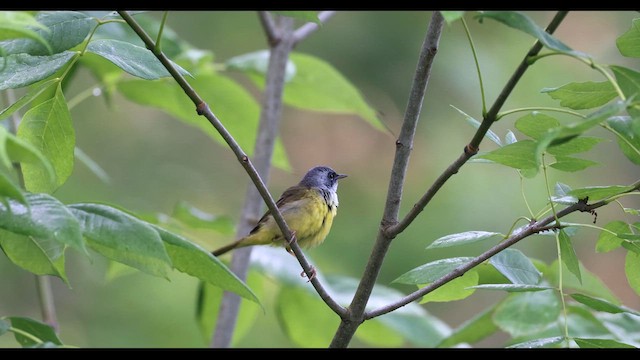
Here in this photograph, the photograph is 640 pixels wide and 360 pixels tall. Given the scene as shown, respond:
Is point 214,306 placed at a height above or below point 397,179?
above

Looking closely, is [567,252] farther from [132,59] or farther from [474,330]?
[474,330]

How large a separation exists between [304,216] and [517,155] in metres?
2.60

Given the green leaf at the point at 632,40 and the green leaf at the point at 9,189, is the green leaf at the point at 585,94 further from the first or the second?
the green leaf at the point at 9,189

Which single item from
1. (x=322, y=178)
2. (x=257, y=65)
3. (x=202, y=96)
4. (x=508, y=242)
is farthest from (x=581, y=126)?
(x=322, y=178)

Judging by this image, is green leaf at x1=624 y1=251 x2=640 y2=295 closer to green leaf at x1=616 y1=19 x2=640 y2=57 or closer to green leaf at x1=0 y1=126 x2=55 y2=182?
green leaf at x1=616 y1=19 x2=640 y2=57

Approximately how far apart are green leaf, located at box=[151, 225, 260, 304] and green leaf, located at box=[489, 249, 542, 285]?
24.5 inches

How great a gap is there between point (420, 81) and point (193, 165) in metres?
5.54

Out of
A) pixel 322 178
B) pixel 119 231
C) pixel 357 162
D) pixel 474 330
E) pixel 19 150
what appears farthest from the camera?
pixel 357 162

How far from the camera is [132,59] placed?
1.73 m

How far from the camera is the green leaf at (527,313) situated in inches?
113
